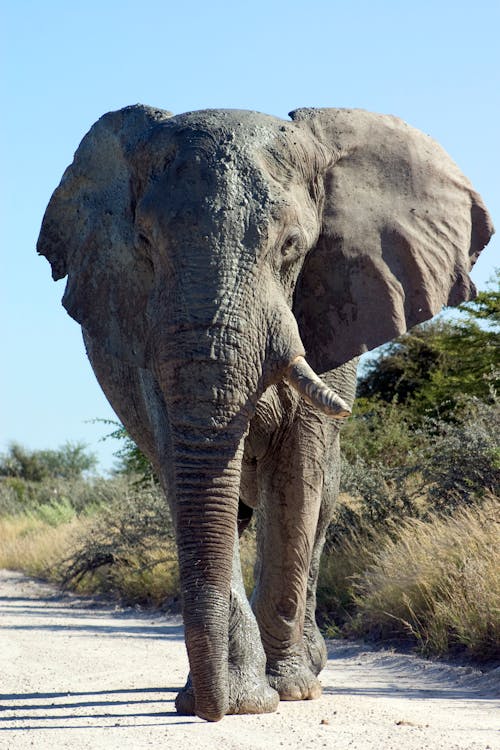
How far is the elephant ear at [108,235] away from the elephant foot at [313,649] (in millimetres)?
1998

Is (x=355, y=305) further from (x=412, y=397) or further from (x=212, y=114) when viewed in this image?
(x=412, y=397)

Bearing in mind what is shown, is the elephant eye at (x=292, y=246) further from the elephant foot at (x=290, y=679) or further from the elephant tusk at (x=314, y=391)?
the elephant foot at (x=290, y=679)

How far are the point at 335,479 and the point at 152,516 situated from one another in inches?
320

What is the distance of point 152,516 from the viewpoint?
15.3 meters

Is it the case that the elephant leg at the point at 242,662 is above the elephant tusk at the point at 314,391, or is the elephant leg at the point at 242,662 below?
below

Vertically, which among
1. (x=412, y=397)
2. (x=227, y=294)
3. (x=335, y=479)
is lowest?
(x=335, y=479)

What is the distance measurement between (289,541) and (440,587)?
3.01 metres

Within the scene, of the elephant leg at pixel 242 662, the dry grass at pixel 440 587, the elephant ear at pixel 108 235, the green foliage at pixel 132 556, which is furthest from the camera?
the green foliage at pixel 132 556

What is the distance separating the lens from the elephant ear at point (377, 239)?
21.8 feet

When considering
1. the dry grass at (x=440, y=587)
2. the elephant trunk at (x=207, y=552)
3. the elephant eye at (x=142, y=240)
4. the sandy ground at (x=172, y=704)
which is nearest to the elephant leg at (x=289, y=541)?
the sandy ground at (x=172, y=704)

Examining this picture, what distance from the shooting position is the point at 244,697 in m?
6.07

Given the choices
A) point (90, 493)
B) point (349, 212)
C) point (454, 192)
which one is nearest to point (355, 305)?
point (349, 212)

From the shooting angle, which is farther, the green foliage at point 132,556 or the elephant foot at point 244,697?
the green foliage at point 132,556

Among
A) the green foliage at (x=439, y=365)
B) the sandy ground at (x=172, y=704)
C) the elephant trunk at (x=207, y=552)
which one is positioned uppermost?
the green foliage at (x=439, y=365)
